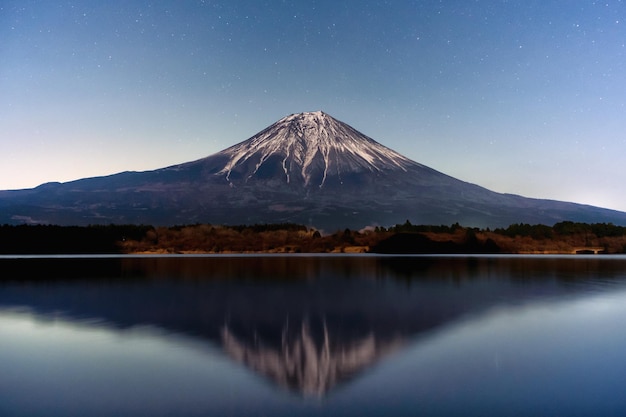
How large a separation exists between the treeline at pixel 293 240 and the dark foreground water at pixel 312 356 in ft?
353

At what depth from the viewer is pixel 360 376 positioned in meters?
12.8

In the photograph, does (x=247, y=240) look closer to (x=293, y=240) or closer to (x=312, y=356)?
(x=293, y=240)

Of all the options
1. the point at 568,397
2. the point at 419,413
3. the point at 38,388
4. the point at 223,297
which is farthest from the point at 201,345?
the point at 223,297

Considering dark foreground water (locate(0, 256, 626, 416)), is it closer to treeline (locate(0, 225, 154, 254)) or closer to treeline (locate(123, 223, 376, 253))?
treeline (locate(0, 225, 154, 254))

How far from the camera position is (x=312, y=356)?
1513cm

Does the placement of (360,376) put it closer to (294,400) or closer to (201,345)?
(294,400)

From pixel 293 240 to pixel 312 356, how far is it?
131279 millimetres

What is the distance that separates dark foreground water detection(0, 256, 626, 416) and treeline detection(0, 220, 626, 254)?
10764cm

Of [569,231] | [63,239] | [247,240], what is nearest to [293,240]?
[247,240]

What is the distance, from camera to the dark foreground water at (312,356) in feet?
35.3

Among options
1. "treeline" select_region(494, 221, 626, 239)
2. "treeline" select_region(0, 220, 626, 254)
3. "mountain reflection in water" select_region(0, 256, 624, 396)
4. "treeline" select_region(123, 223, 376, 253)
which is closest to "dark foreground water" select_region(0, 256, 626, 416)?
"mountain reflection in water" select_region(0, 256, 624, 396)

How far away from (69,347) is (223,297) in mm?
14361

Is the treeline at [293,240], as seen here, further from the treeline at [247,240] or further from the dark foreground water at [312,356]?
the dark foreground water at [312,356]

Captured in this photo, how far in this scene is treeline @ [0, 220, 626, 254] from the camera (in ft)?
431
